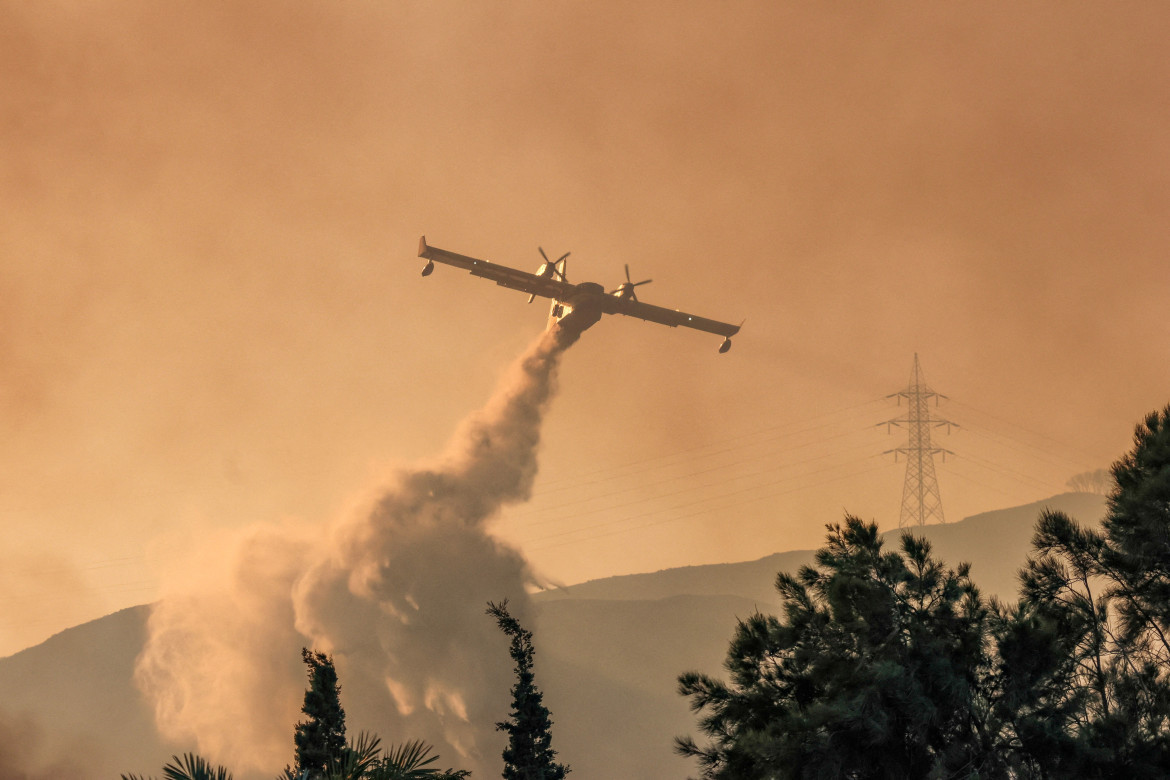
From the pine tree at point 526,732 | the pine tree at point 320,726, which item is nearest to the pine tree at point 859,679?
the pine tree at point 526,732

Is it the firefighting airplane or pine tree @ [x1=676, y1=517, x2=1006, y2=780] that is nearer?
pine tree @ [x1=676, y1=517, x2=1006, y2=780]

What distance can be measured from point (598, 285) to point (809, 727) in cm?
6252

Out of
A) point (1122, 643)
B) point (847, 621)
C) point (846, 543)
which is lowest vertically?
point (1122, 643)

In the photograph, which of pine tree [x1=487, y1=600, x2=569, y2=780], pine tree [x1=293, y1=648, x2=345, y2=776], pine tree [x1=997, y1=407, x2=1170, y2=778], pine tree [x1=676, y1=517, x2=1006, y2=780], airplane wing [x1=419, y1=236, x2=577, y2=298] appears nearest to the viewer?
pine tree [x1=997, y1=407, x2=1170, y2=778]

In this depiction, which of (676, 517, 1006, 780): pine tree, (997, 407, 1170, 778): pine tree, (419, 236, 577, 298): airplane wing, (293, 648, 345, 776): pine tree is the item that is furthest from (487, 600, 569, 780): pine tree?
(419, 236, 577, 298): airplane wing

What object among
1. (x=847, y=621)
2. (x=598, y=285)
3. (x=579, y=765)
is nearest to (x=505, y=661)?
(x=598, y=285)

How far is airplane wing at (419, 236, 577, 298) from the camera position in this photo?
277ft

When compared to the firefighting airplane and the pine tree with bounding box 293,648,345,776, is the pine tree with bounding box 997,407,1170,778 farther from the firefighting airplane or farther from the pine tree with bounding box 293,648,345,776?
the firefighting airplane

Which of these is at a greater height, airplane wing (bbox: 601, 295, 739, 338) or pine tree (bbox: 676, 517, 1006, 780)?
airplane wing (bbox: 601, 295, 739, 338)

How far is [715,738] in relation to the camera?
33.3 meters

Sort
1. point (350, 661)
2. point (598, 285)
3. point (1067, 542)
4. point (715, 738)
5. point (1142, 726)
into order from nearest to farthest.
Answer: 1. point (1142, 726)
2. point (1067, 542)
3. point (715, 738)
4. point (598, 285)
5. point (350, 661)

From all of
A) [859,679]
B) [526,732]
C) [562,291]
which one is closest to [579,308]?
[562,291]

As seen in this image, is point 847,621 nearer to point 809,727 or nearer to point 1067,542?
point 809,727

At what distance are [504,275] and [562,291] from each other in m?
5.27
